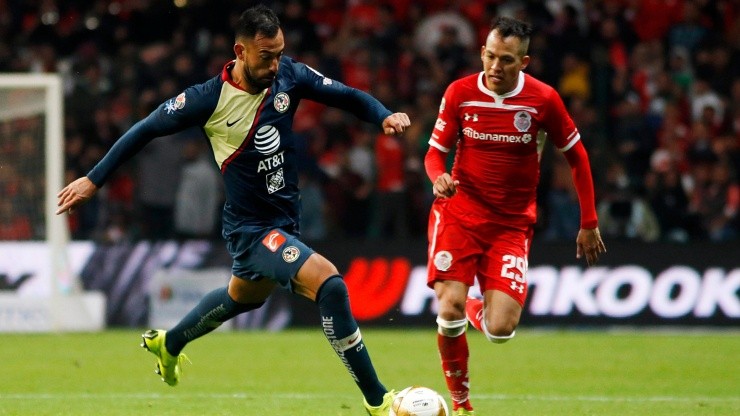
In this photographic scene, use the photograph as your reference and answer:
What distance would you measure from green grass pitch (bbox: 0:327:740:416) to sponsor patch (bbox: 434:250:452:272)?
99 centimetres

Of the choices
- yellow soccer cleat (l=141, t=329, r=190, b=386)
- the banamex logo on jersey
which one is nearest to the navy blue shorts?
the banamex logo on jersey

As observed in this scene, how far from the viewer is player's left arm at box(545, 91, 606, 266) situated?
779 cm

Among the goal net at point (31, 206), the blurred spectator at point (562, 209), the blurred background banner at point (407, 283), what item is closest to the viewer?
the goal net at point (31, 206)

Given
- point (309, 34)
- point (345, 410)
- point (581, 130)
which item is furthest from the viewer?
point (309, 34)

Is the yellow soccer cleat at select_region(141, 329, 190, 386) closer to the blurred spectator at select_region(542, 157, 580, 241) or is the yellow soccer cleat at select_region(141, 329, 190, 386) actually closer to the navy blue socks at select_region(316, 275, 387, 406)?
the navy blue socks at select_region(316, 275, 387, 406)

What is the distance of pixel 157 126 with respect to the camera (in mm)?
Result: 7227

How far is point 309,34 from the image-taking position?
58.7 ft

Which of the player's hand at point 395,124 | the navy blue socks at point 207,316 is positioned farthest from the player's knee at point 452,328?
the player's hand at point 395,124

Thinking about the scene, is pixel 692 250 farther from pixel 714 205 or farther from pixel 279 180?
pixel 279 180

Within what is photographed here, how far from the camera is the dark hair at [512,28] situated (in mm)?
7598

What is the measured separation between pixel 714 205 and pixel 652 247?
3.65ft

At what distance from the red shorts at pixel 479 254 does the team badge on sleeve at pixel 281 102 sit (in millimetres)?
1323

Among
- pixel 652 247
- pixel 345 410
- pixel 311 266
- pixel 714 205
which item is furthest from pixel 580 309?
pixel 311 266

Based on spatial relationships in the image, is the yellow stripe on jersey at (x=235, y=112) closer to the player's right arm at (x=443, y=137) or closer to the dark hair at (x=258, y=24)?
the dark hair at (x=258, y=24)
